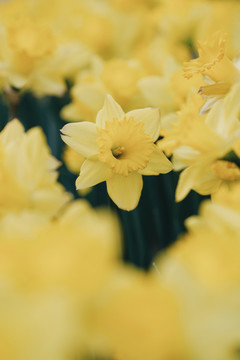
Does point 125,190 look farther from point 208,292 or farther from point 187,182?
point 208,292

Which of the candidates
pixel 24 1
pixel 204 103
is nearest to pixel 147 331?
pixel 204 103

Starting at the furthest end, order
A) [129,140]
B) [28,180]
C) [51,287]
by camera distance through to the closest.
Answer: [129,140] → [28,180] → [51,287]

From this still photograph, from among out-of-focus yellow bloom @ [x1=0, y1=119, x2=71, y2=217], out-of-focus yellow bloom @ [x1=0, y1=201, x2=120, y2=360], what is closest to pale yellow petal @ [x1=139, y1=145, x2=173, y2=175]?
out-of-focus yellow bloom @ [x1=0, y1=119, x2=71, y2=217]

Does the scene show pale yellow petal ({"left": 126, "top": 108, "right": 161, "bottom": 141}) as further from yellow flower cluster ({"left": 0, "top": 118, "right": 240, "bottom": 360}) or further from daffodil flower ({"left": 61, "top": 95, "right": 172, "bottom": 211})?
yellow flower cluster ({"left": 0, "top": 118, "right": 240, "bottom": 360})

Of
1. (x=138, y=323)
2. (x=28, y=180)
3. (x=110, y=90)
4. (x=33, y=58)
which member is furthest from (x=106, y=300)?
(x=33, y=58)

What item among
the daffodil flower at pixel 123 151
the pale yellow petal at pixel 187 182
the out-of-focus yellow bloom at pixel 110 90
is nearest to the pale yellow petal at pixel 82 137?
the daffodil flower at pixel 123 151

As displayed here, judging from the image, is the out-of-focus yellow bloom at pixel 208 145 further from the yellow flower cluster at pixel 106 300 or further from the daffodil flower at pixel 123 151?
the yellow flower cluster at pixel 106 300
